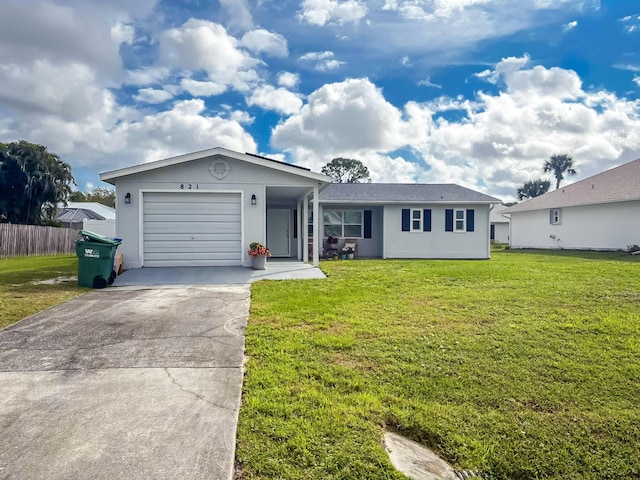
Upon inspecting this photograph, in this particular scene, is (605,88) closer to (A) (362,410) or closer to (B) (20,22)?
(A) (362,410)

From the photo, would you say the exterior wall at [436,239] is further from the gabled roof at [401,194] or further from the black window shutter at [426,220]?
the gabled roof at [401,194]

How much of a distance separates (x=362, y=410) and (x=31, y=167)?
96.7 ft

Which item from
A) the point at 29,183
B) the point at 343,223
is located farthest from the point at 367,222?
the point at 29,183

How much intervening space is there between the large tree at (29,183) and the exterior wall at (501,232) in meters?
35.7

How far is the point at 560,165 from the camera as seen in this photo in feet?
166

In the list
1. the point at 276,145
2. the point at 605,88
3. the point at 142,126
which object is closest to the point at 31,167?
the point at 142,126

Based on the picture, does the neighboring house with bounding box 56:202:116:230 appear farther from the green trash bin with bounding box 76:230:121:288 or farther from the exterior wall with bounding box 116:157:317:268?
the green trash bin with bounding box 76:230:121:288

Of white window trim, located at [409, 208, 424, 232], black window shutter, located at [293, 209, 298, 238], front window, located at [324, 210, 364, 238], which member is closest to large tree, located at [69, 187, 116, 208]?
black window shutter, located at [293, 209, 298, 238]

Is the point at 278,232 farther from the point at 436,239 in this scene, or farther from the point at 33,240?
the point at 33,240

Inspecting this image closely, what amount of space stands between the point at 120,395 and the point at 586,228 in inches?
971

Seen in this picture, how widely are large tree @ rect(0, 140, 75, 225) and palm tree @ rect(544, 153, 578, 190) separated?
178 ft

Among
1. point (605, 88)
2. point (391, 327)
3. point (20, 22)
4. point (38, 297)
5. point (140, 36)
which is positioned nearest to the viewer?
point (391, 327)

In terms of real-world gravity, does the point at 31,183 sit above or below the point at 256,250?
above

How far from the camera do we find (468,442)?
2592 mm
